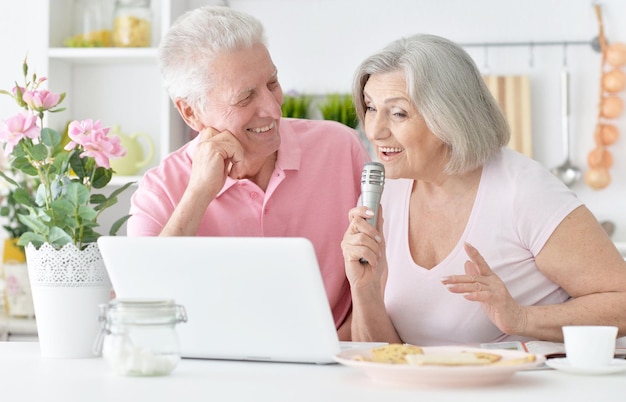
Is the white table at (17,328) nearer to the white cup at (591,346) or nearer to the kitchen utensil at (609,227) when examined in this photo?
the kitchen utensil at (609,227)

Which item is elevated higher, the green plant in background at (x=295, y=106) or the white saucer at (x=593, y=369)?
the green plant in background at (x=295, y=106)

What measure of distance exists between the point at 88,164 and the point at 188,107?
565mm

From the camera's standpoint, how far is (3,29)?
380cm

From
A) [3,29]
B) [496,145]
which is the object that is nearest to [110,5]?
[3,29]

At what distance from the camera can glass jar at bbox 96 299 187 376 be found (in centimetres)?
137

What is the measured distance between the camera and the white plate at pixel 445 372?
1.26 m

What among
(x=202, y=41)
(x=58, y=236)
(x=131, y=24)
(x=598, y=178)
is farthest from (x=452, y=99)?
(x=131, y=24)

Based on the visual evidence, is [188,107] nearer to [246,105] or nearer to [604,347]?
[246,105]

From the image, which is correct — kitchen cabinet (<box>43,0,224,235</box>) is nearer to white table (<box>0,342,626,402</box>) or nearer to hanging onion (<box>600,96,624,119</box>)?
hanging onion (<box>600,96,624,119</box>)

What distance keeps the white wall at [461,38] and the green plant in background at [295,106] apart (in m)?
0.12

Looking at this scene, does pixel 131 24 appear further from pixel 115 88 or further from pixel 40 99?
pixel 40 99

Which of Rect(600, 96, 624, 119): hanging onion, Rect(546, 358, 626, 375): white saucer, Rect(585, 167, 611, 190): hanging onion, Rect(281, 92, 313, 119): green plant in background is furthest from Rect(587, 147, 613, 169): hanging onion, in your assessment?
Rect(546, 358, 626, 375): white saucer

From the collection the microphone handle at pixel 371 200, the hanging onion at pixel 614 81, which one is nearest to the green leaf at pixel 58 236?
the microphone handle at pixel 371 200

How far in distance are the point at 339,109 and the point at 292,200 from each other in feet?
4.76
